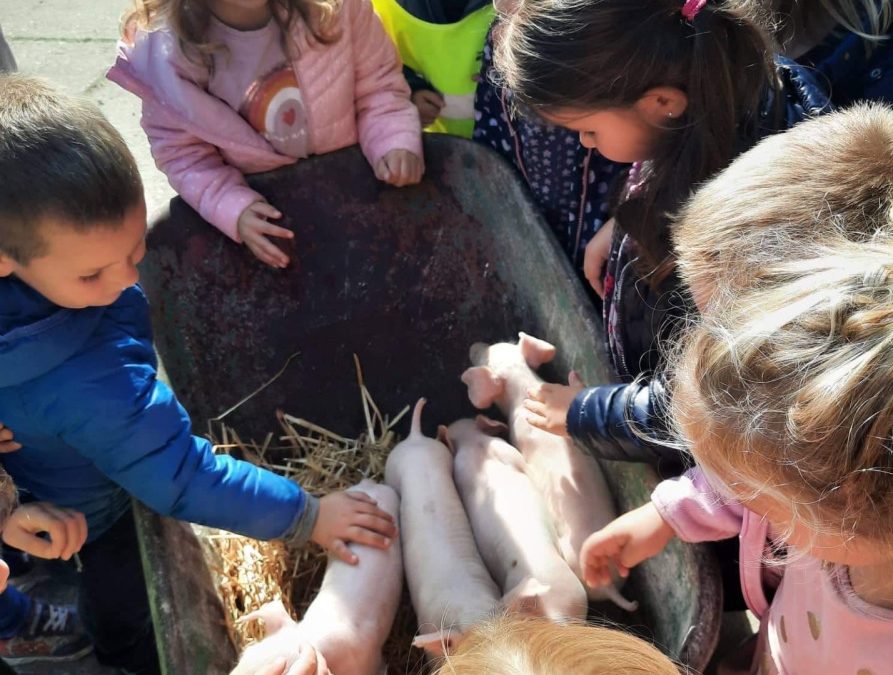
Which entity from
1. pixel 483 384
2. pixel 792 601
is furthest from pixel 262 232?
pixel 792 601

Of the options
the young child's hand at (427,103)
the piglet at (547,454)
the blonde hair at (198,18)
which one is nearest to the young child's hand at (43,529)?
the piglet at (547,454)

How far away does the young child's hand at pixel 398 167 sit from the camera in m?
2.34

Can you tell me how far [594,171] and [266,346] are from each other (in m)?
1.04

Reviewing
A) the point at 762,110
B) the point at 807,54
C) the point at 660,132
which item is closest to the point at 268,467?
the point at 660,132

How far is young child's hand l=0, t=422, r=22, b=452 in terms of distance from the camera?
1.56 meters

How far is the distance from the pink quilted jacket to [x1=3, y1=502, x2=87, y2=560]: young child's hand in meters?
0.90

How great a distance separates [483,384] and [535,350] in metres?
0.18

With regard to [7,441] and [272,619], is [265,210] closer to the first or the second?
[7,441]

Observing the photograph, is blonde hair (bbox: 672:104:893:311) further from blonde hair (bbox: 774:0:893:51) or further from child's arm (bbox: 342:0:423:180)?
child's arm (bbox: 342:0:423:180)

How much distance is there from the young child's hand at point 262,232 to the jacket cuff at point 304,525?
0.74 m

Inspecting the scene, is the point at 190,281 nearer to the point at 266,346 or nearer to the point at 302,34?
the point at 266,346

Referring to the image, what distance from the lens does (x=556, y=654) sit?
38.7 inches

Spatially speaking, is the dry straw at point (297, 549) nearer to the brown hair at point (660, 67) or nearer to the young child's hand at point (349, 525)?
the young child's hand at point (349, 525)

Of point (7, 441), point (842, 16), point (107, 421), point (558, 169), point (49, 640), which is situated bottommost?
point (49, 640)
